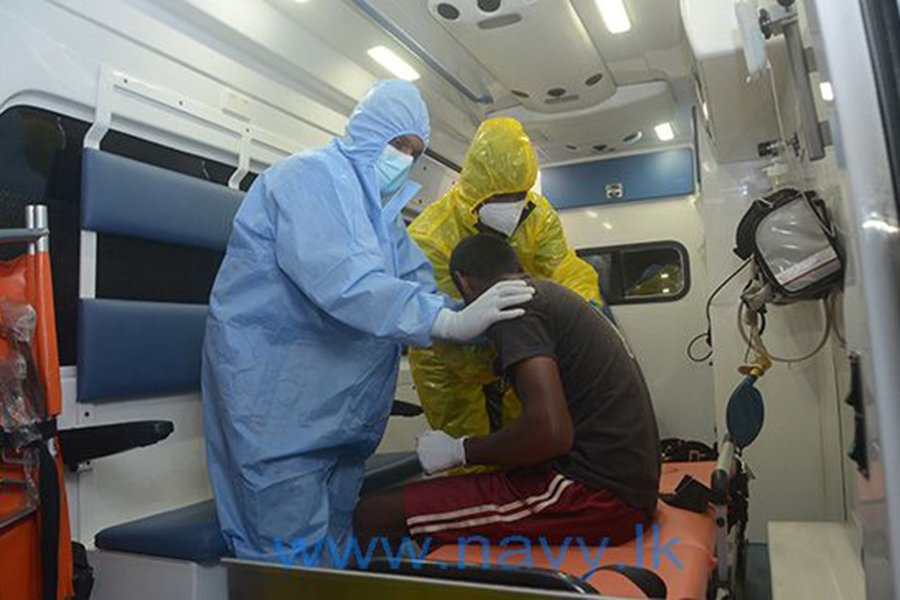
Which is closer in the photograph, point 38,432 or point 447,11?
point 38,432

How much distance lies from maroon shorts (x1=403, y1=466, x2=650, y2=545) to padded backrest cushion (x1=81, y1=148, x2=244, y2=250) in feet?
3.74

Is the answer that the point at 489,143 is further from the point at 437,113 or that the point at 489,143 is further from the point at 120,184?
the point at 120,184

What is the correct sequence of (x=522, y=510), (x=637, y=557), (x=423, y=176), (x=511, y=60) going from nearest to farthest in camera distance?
(x=637, y=557) < (x=522, y=510) < (x=511, y=60) < (x=423, y=176)

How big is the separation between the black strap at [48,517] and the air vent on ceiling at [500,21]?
7.09 ft

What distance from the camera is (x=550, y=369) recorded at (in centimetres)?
163

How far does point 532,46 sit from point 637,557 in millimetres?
2187

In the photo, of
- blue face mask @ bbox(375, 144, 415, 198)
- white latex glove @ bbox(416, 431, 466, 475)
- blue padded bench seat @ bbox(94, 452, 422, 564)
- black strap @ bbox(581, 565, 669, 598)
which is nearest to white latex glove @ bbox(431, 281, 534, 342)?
white latex glove @ bbox(416, 431, 466, 475)

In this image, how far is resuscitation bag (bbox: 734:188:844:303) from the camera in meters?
1.82

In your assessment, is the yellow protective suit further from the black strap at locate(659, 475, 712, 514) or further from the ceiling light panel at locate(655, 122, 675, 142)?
the ceiling light panel at locate(655, 122, 675, 142)

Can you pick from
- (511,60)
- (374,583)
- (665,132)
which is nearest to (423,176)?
(511,60)

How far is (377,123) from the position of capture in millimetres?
2010

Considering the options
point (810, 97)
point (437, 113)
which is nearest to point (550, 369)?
point (810, 97)

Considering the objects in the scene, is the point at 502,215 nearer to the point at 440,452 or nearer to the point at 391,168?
the point at 391,168

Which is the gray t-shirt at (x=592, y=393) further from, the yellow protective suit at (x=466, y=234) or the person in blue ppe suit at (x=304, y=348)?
the yellow protective suit at (x=466, y=234)
